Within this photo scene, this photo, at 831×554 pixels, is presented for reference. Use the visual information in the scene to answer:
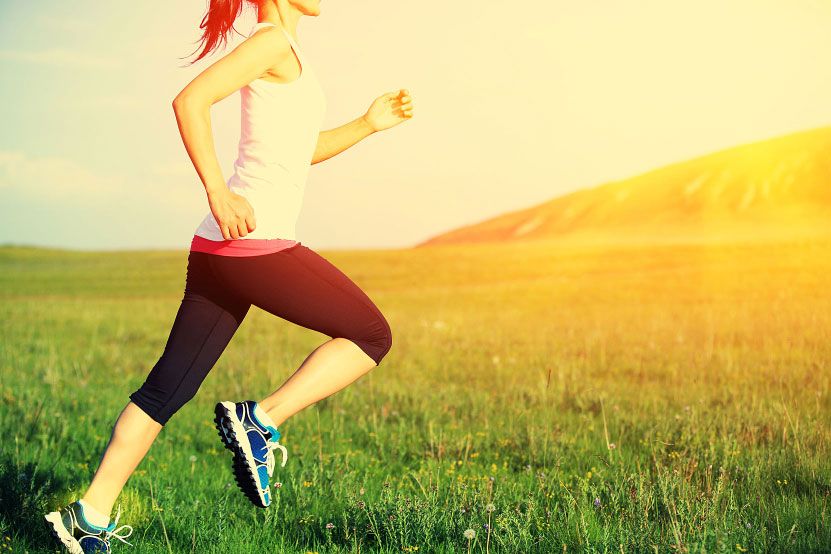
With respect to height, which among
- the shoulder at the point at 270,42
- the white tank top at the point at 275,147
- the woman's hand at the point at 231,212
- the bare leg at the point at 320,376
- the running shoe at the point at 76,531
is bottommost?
the running shoe at the point at 76,531

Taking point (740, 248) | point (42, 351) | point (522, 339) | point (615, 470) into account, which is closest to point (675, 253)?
point (740, 248)

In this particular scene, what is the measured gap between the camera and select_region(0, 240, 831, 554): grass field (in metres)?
4.07

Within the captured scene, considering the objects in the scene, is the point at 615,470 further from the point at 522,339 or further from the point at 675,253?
the point at 675,253

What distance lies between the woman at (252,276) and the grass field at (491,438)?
0.54 m

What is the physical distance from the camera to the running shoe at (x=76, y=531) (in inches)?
153

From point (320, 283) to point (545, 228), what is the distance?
59.4 meters

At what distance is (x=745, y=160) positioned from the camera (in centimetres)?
5662

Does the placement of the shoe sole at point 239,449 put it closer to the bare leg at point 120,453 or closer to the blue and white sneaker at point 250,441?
the blue and white sneaker at point 250,441

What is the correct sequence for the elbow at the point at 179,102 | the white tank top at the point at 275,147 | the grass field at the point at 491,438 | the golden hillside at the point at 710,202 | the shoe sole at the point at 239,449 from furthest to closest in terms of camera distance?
the golden hillside at the point at 710,202 → the grass field at the point at 491,438 → the shoe sole at the point at 239,449 → the white tank top at the point at 275,147 → the elbow at the point at 179,102

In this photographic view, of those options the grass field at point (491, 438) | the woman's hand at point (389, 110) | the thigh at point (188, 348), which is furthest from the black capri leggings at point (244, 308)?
the woman's hand at point (389, 110)

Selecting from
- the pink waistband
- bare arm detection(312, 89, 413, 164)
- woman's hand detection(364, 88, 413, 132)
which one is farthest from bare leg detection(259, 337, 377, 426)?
woman's hand detection(364, 88, 413, 132)

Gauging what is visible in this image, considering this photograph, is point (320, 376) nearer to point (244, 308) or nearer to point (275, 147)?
point (244, 308)

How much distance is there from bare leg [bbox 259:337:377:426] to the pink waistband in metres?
0.57

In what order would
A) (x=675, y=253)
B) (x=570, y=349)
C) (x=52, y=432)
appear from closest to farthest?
(x=52, y=432) < (x=570, y=349) < (x=675, y=253)
